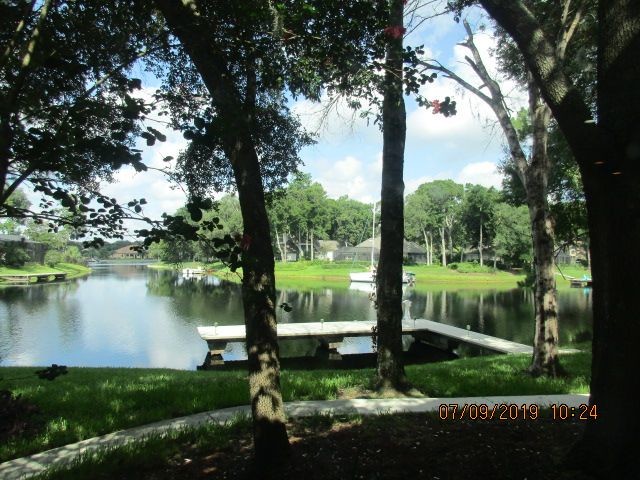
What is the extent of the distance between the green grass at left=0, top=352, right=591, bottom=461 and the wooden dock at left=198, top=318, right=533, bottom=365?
649 cm

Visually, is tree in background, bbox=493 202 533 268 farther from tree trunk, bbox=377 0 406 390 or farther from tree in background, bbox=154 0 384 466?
tree in background, bbox=154 0 384 466

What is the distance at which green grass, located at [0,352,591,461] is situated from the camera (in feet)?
17.8

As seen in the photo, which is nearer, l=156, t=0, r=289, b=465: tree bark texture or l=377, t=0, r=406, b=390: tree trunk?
l=156, t=0, r=289, b=465: tree bark texture

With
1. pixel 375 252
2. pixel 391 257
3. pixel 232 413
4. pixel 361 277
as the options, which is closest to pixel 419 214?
pixel 375 252

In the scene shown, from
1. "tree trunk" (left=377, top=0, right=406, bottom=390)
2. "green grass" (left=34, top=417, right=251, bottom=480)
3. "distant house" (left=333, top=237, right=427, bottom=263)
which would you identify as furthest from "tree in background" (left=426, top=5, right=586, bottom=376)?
"distant house" (left=333, top=237, right=427, bottom=263)

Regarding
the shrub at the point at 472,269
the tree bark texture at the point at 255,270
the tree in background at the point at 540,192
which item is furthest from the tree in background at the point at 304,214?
the tree bark texture at the point at 255,270

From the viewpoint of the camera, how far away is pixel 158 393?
691cm

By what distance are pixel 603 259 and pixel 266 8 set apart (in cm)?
324

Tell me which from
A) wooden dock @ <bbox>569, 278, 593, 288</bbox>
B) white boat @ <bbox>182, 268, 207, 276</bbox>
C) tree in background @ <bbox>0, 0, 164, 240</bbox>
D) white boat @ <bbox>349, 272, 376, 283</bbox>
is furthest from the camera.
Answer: white boat @ <bbox>349, 272, 376, 283</bbox>

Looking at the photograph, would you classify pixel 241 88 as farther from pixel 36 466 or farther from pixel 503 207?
pixel 503 207

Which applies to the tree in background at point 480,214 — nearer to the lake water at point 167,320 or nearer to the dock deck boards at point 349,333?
the lake water at point 167,320

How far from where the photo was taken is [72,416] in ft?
19.2

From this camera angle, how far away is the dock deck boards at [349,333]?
15.5m

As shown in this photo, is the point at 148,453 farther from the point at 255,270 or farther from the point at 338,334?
the point at 338,334
